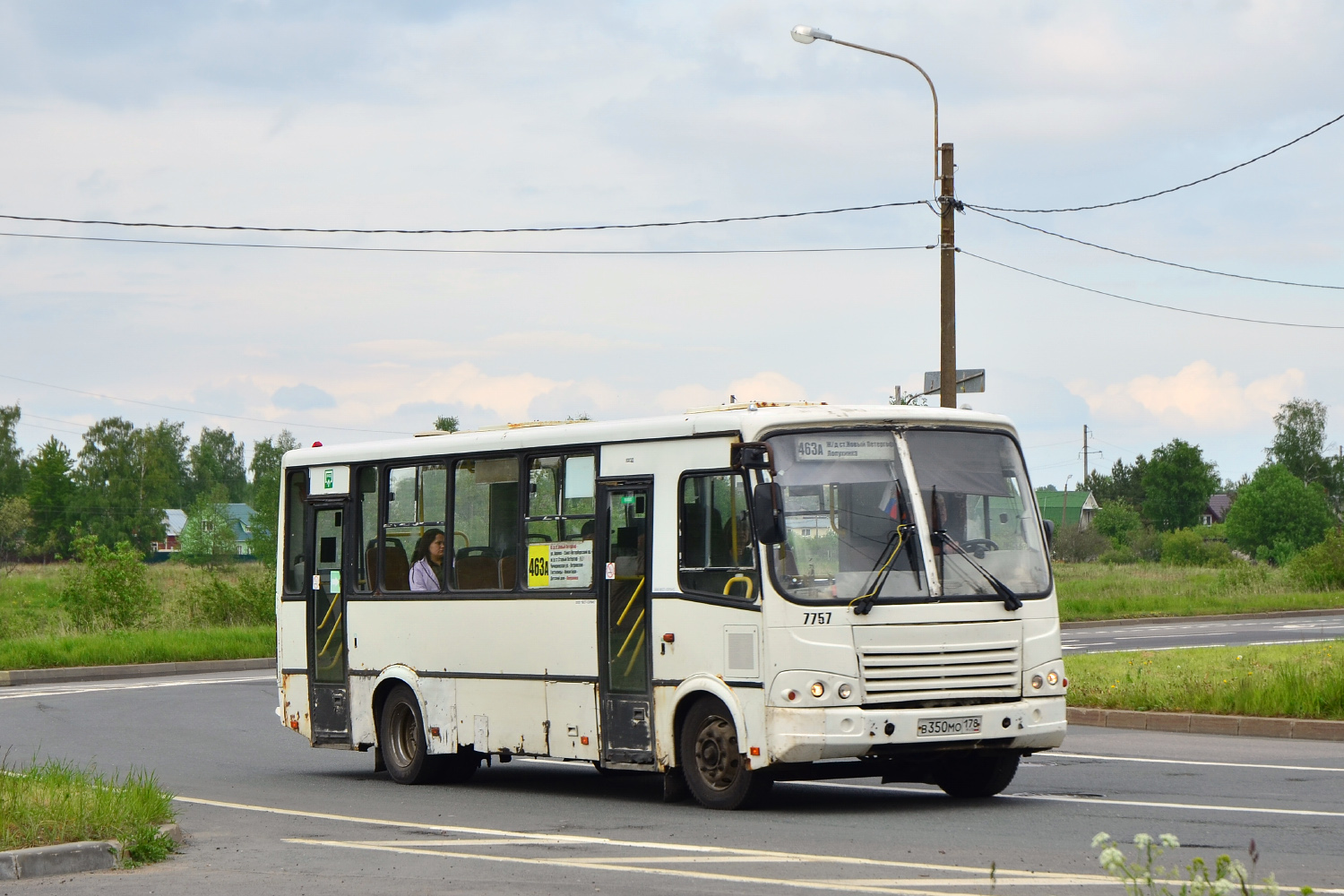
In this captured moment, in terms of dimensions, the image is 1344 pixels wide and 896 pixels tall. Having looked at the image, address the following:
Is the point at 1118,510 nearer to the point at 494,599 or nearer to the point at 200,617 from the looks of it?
the point at 200,617

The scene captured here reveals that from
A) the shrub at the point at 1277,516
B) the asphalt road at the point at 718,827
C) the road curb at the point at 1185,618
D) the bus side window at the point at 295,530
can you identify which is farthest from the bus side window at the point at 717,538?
the shrub at the point at 1277,516

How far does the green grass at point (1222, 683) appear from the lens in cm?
1805

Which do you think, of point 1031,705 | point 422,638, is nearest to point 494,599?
point 422,638

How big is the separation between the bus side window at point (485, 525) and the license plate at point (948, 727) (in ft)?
13.0

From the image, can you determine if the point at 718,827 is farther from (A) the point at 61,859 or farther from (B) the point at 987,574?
(A) the point at 61,859

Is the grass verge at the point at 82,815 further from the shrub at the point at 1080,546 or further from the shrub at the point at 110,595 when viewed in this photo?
the shrub at the point at 1080,546

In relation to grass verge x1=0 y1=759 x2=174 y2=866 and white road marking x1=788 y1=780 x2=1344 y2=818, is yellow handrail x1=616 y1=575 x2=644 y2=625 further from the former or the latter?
grass verge x1=0 y1=759 x2=174 y2=866

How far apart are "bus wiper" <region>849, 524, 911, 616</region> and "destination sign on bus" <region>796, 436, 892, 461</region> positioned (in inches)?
22.9

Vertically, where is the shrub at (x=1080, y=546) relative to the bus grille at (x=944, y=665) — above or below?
above

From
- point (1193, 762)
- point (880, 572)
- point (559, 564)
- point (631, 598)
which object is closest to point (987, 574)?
point (880, 572)

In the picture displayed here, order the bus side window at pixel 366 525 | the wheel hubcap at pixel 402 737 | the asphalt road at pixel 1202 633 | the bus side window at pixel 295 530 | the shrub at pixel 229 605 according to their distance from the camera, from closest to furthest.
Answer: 1. the wheel hubcap at pixel 402 737
2. the bus side window at pixel 366 525
3. the bus side window at pixel 295 530
4. the asphalt road at pixel 1202 633
5. the shrub at pixel 229 605

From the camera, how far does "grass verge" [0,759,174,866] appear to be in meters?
10.1

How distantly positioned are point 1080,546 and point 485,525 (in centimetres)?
10241

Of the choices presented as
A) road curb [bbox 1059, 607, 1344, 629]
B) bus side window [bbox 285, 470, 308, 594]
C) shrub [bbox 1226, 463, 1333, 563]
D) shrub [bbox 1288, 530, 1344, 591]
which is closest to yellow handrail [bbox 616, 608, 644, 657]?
bus side window [bbox 285, 470, 308, 594]
